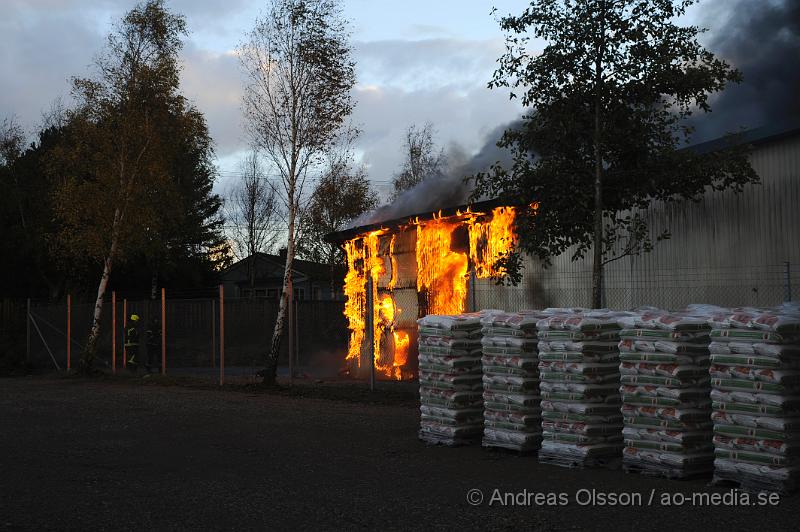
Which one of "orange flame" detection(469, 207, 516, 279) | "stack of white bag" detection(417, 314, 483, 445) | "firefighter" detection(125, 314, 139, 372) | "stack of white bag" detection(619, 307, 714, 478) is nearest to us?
"stack of white bag" detection(619, 307, 714, 478)

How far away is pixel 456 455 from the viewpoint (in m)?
10.9

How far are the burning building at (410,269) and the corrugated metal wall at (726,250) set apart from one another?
316 centimetres

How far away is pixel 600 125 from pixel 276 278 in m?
48.9

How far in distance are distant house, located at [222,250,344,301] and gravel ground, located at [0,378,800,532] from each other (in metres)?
34.4

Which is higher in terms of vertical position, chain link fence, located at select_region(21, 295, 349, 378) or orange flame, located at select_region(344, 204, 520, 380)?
orange flame, located at select_region(344, 204, 520, 380)

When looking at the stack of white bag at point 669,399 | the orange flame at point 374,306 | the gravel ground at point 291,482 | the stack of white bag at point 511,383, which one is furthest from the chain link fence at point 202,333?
the stack of white bag at point 669,399

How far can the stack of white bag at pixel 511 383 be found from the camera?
10562 mm

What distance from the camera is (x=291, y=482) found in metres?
9.15

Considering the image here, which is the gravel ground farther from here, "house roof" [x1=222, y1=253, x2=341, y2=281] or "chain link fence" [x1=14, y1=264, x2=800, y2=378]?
"house roof" [x1=222, y1=253, x2=341, y2=281]

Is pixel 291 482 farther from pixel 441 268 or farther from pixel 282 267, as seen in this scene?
pixel 282 267

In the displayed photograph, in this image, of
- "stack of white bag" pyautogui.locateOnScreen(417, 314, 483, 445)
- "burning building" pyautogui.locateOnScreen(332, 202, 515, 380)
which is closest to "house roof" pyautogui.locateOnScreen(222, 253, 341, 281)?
"burning building" pyautogui.locateOnScreen(332, 202, 515, 380)

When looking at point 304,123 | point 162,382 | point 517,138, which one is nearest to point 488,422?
point 517,138

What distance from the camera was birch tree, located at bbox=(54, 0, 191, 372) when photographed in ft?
86.9

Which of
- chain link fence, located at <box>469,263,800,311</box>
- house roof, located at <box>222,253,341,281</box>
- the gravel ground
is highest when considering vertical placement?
house roof, located at <box>222,253,341,281</box>
